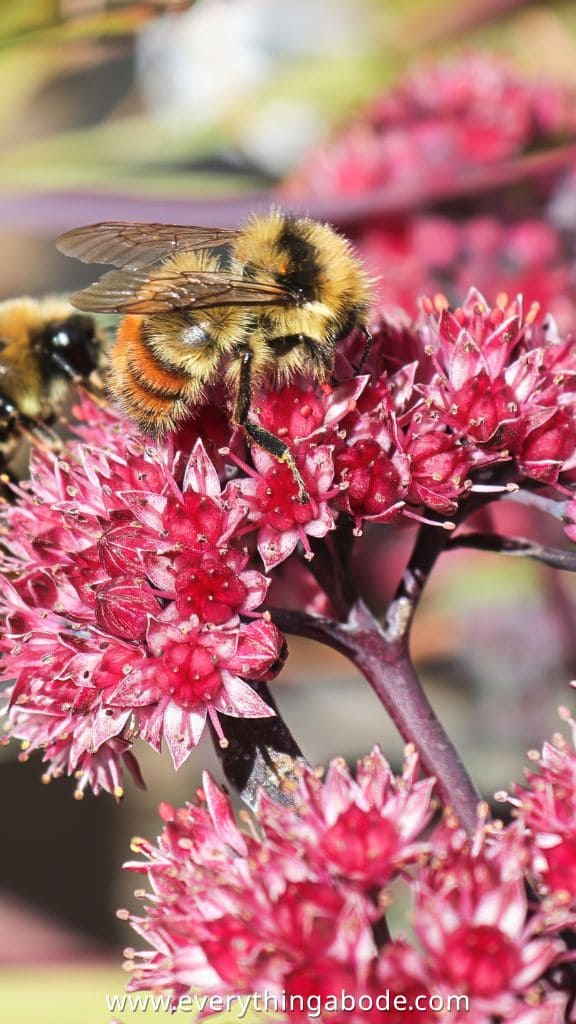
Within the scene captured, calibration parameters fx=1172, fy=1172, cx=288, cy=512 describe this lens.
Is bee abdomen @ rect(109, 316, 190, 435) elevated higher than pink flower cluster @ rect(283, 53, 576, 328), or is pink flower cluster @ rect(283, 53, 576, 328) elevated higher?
pink flower cluster @ rect(283, 53, 576, 328)

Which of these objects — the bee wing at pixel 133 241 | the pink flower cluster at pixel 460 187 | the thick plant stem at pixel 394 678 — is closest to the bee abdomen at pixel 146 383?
the bee wing at pixel 133 241

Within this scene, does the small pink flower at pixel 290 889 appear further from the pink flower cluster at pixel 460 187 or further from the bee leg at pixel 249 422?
the pink flower cluster at pixel 460 187

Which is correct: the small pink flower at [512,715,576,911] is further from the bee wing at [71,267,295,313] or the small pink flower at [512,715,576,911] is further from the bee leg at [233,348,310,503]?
the bee wing at [71,267,295,313]

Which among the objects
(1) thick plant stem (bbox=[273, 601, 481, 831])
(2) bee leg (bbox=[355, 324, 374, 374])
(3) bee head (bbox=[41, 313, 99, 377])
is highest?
(3) bee head (bbox=[41, 313, 99, 377])

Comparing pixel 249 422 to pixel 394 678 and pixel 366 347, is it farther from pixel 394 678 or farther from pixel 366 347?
pixel 394 678

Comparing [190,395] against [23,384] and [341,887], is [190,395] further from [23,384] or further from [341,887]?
[341,887]

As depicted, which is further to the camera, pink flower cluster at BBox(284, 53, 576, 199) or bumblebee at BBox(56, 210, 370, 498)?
pink flower cluster at BBox(284, 53, 576, 199)

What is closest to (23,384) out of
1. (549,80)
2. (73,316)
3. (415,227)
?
(73,316)

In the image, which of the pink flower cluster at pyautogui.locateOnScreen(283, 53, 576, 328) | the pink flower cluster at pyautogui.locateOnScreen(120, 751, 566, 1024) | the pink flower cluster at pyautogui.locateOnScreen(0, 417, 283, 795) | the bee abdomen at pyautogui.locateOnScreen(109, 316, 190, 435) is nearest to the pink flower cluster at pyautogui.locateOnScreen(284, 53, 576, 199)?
the pink flower cluster at pyautogui.locateOnScreen(283, 53, 576, 328)
